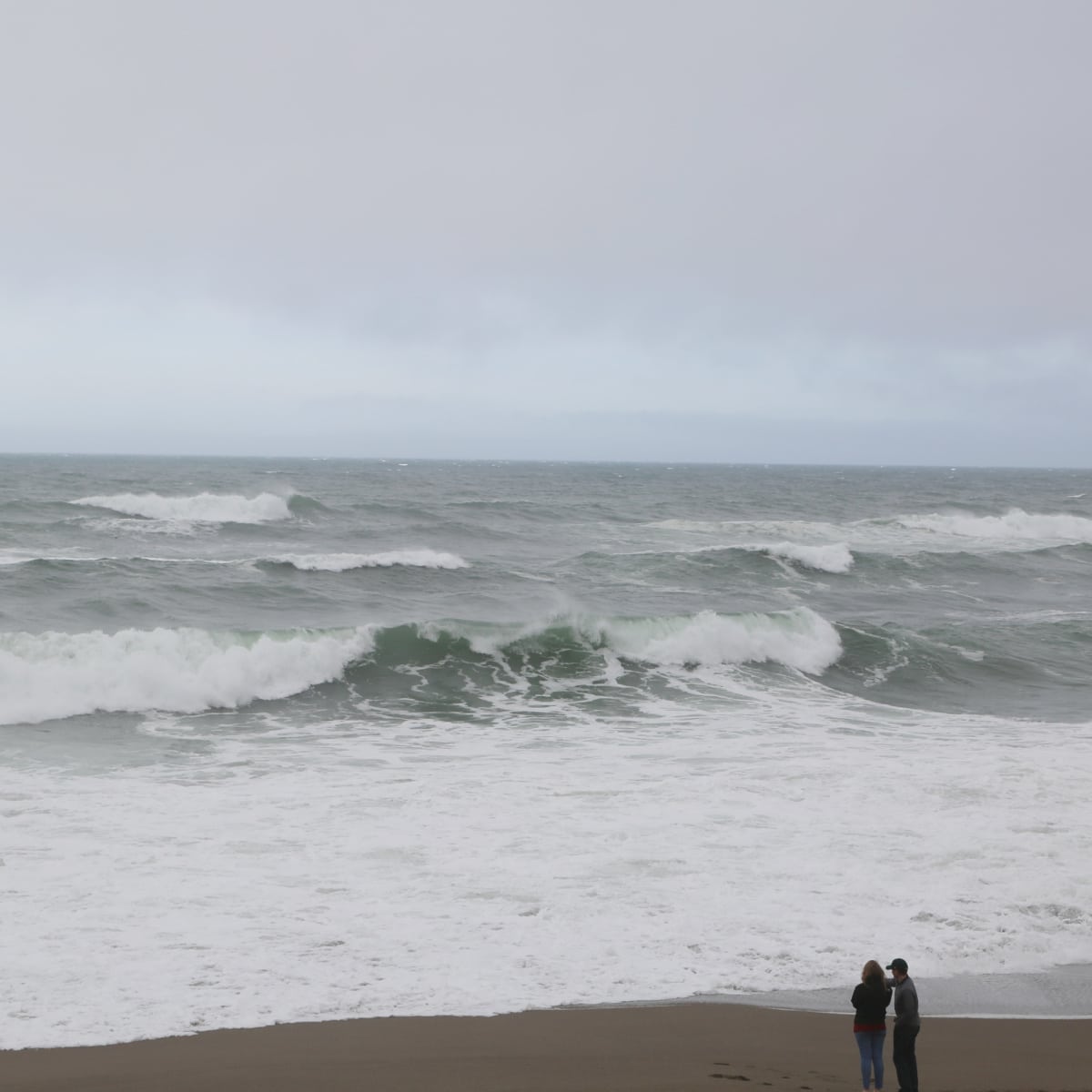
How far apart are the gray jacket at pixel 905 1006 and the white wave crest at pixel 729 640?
48.0 ft

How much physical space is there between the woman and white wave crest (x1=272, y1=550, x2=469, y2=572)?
80.6 ft

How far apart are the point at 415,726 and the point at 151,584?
1183 cm

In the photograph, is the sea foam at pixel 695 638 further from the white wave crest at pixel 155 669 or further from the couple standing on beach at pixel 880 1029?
the couple standing on beach at pixel 880 1029

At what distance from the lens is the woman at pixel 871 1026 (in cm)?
561

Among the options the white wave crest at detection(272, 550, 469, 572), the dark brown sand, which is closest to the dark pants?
the dark brown sand

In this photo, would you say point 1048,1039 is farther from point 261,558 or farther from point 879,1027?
point 261,558

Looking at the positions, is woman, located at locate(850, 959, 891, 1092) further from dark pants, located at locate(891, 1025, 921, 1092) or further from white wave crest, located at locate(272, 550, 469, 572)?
white wave crest, located at locate(272, 550, 469, 572)

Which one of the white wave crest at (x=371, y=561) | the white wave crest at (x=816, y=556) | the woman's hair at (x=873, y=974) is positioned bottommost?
the woman's hair at (x=873, y=974)

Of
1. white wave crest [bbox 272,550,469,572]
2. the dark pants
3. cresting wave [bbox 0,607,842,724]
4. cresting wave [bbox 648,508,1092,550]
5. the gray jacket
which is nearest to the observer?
the dark pants

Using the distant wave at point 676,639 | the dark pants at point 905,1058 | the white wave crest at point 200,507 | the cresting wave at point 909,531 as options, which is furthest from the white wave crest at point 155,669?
the white wave crest at point 200,507

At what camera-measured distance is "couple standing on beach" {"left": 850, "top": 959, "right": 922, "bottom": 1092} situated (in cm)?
559

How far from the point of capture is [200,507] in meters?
47.5

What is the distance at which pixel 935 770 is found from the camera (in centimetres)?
1256

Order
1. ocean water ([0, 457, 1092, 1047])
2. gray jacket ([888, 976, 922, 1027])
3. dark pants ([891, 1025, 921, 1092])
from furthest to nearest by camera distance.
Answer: ocean water ([0, 457, 1092, 1047])
gray jacket ([888, 976, 922, 1027])
dark pants ([891, 1025, 921, 1092])
